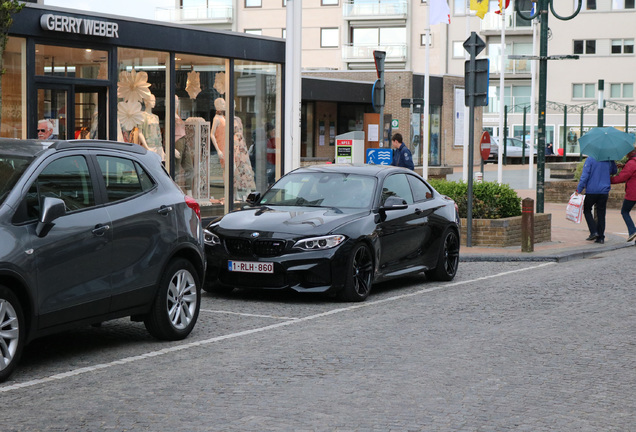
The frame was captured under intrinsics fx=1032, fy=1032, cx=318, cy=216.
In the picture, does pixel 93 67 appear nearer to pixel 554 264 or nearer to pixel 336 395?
pixel 554 264

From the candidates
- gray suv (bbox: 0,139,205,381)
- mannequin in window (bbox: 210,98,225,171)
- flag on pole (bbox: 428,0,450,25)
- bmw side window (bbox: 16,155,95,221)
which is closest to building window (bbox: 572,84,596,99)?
flag on pole (bbox: 428,0,450,25)

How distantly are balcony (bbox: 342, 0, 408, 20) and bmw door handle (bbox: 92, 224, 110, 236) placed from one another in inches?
2799

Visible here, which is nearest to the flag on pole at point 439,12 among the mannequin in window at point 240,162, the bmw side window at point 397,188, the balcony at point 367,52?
the mannequin in window at point 240,162

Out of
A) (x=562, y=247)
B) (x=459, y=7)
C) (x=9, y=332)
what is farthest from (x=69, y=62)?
(x=459, y=7)

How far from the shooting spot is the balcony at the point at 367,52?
76875 mm

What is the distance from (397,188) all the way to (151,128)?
7.40 meters

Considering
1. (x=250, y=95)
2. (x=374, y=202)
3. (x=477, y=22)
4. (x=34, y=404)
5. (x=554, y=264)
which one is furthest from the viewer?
(x=477, y=22)

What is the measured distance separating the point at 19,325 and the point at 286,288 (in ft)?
13.9

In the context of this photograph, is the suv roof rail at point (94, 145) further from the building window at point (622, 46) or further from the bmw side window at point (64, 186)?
the building window at point (622, 46)

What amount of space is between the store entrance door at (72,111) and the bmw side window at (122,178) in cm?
841

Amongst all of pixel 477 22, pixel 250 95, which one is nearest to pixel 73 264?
pixel 250 95

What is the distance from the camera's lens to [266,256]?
10.8 m

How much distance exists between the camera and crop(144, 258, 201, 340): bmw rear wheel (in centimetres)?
843

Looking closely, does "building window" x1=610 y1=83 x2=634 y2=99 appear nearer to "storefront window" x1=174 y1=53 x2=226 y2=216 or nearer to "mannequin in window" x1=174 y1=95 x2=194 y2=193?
"storefront window" x1=174 y1=53 x2=226 y2=216
